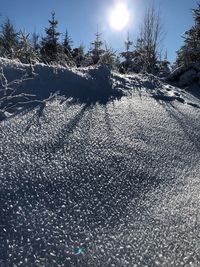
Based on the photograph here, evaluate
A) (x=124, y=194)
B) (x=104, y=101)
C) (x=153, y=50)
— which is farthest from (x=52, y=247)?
(x=153, y=50)

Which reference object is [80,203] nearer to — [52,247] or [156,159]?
[52,247]

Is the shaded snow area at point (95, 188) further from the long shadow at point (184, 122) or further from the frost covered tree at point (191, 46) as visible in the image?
the frost covered tree at point (191, 46)

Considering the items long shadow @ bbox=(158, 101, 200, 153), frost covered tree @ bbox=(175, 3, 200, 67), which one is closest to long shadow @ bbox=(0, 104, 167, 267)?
long shadow @ bbox=(158, 101, 200, 153)

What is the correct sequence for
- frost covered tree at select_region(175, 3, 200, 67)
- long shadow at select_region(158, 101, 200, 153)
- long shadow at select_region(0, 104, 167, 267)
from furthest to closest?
frost covered tree at select_region(175, 3, 200, 67), long shadow at select_region(158, 101, 200, 153), long shadow at select_region(0, 104, 167, 267)

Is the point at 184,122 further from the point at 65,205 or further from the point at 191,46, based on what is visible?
the point at 191,46

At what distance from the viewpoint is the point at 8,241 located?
89cm

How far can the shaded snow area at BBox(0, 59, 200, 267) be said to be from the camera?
931 mm

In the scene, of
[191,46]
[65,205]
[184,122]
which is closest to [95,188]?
[65,205]

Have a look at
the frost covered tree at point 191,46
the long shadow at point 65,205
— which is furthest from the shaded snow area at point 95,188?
the frost covered tree at point 191,46

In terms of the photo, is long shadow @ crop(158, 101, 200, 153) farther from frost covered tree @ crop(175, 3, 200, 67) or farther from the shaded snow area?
frost covered tree @ crop(175, 3, 200, 67)

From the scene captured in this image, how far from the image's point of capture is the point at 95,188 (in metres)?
1.28

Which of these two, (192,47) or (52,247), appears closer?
(52,247)

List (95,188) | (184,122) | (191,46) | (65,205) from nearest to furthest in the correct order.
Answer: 1. (65,205)
2. (95,188)
3. (184,122)
4. (191,46)

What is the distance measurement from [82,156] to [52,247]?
653 millimetres
